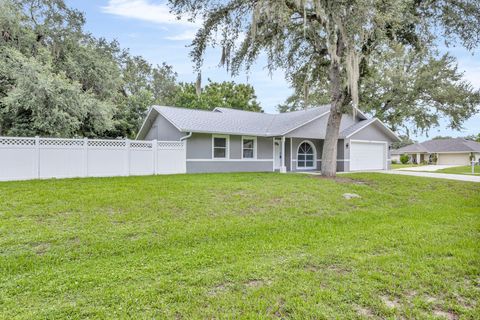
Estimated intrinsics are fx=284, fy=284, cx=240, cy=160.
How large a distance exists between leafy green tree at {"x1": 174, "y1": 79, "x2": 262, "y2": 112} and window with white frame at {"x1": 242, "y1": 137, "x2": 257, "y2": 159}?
1571 cm

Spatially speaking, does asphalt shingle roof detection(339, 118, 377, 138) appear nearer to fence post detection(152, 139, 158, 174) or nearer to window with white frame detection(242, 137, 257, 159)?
window with white frame detection(242, 137, 257, 159)

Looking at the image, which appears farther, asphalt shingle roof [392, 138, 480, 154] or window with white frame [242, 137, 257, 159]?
asphalt shingle roof [392, 138, 480, 154]

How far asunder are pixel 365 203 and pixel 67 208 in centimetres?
765

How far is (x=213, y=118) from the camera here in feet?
52.9

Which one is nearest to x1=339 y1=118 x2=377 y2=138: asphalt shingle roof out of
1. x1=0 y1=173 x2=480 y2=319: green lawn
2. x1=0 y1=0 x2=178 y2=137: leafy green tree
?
x1=0 y1=173 x2=480 y2=319: green lawn

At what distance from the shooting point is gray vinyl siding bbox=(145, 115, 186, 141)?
47.3ft

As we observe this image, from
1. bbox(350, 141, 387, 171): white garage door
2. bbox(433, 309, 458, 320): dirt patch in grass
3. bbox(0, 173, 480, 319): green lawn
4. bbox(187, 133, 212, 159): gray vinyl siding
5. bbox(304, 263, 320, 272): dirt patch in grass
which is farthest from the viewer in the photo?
bbox(350, 141, 387, 171): white garage door

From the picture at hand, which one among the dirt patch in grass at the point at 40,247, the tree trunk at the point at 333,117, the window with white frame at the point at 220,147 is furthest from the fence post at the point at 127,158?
the tree trunk at the point at 333,117

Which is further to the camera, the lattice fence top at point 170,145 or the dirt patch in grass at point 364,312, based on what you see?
the lattice fence top at point 170,145

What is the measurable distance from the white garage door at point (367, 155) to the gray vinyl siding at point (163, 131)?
34.9 ft

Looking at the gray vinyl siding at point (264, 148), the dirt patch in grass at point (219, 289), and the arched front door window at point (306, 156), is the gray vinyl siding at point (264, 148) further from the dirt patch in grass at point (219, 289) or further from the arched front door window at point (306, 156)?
the dirt patch in grass at point (219, 289)

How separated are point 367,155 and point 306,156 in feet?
13.7

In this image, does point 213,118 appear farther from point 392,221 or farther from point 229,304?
point 229,304

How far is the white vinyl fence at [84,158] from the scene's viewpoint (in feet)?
31.1
